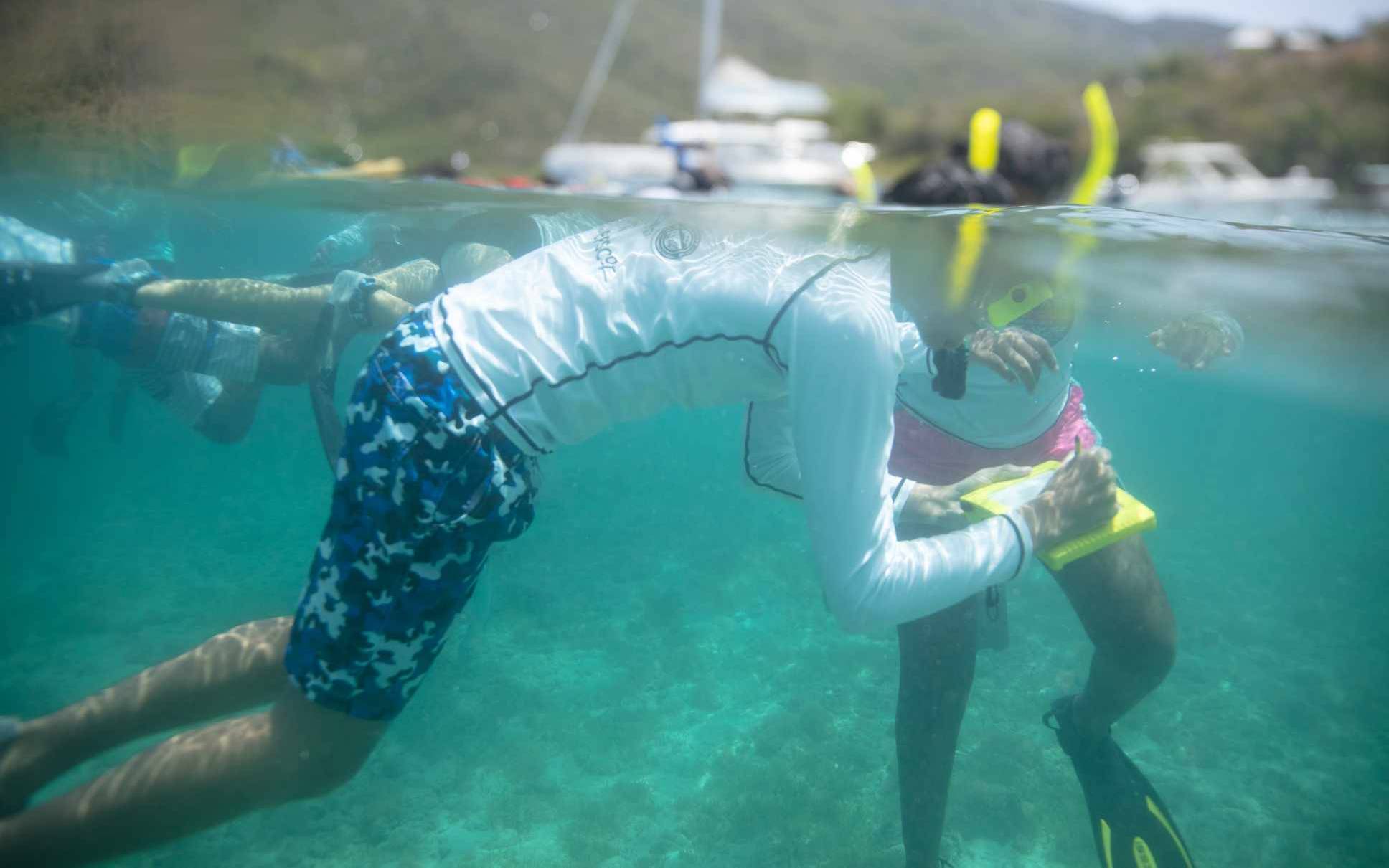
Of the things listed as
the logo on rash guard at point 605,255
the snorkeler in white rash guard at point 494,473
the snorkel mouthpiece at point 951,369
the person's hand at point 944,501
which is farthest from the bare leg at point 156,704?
the snorkel mouthpiece at point 951,369

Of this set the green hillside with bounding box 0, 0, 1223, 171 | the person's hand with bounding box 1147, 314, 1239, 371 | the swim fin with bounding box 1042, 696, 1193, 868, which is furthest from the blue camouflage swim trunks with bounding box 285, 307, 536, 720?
the person's hand with bounding box 1147, 314, 1239, 371

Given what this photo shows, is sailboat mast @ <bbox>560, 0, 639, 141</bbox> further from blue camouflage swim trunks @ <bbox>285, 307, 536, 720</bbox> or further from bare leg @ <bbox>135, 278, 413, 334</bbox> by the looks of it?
blue camouflage swim trunks @ <bbox>285, 307, 536, 720</bbox>

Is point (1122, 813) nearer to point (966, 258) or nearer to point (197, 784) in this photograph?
point (966, 258)

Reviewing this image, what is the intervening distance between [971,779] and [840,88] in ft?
183

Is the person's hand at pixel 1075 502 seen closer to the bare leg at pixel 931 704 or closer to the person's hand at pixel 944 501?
the person's hand at pixel 944 501

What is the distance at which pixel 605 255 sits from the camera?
2.24 metres

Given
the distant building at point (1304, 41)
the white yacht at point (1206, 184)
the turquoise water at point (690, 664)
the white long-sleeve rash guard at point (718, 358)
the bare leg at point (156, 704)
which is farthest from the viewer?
the distant building at point (1304, 41)

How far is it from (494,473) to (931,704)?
2312mm

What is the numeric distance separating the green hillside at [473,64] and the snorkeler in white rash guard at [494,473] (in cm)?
309

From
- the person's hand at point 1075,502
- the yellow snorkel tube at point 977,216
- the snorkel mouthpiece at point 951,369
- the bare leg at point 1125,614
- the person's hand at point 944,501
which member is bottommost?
the bare leg at point 1125,614

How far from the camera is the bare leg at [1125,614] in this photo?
3.05m

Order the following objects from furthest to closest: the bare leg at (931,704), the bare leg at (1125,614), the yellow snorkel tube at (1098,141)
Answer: the yellow snorkel tube at (1098,141), the bare leg at (931,704), the bare leg at (1125,614)

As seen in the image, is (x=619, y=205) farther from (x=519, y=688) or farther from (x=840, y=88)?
(x=840, y=88)

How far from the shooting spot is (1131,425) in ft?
85.0
